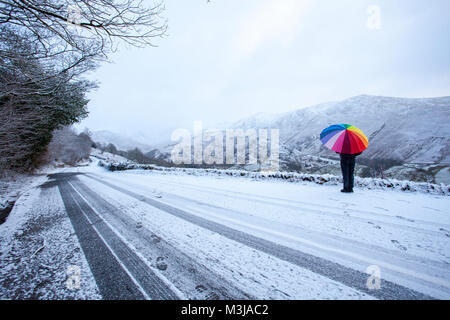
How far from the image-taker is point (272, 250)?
6.48 ft

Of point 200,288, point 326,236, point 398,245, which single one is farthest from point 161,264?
→ point 398,245

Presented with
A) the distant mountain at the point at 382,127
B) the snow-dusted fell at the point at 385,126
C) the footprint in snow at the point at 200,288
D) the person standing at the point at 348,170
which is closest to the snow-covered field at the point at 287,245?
the footprint in snow at the point at 200,288

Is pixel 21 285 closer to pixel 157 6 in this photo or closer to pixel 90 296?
pixel 90 296

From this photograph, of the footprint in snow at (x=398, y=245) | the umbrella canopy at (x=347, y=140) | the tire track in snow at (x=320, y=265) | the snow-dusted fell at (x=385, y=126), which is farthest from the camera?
the snow-dusted fell at (x=385, y=126)

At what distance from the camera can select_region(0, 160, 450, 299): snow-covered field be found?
1.44m

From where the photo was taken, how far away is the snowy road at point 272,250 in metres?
1.42

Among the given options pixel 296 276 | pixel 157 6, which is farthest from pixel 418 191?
pixel 157 6

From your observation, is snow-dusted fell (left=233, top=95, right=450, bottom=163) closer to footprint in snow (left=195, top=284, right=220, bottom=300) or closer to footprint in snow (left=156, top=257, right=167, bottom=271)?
footprint in snow (left=156, top=257, right=167, bottom=271)

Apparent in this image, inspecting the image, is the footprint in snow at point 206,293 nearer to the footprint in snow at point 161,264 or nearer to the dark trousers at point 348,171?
the footprint in snow at point 161,264

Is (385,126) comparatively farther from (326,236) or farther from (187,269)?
(187,269)

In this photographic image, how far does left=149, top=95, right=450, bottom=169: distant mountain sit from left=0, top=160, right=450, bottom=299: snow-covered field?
19879mm

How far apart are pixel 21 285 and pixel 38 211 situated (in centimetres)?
377

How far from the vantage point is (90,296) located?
1.43m

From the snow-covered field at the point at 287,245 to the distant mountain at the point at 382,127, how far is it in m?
19.9
